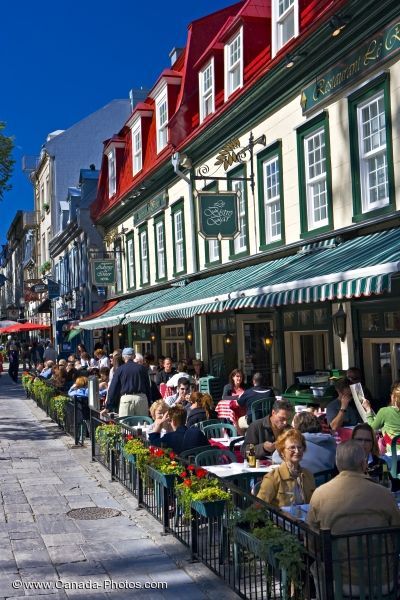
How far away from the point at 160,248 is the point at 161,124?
144 inches

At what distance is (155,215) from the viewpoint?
2250cm

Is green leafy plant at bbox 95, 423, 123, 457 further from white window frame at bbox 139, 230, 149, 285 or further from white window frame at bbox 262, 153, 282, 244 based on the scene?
white window frame at bbox 139, 230, 149, 285

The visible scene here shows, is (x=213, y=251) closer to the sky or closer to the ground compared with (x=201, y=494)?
closer to the sky

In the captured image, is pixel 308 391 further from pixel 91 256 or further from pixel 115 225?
pixel 91 256

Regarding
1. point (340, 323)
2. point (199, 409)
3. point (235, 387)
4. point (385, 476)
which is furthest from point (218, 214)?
point (385, 476)

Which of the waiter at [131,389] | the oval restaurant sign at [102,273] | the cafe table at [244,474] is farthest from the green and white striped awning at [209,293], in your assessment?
the oval restaurant sign at [102,273]

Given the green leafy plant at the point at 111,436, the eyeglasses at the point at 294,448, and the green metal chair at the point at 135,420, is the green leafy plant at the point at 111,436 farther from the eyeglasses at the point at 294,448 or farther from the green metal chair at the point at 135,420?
the eyeglasses at the point at 294,448

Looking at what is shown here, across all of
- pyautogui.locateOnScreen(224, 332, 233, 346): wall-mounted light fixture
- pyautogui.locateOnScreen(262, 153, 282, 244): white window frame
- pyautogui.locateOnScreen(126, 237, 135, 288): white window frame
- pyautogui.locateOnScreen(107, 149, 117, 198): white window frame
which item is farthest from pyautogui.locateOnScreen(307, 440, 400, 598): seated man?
pyautogui.locateOnScreen(107, 149, 117, 198): white window frame

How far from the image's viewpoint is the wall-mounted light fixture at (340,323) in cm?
1201

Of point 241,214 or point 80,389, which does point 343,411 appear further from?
→ point 241,214

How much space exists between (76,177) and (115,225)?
14680mm

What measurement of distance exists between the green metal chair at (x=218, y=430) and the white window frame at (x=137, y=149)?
15.0 m

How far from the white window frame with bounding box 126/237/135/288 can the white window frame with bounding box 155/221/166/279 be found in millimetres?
3288

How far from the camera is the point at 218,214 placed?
1474 cm
